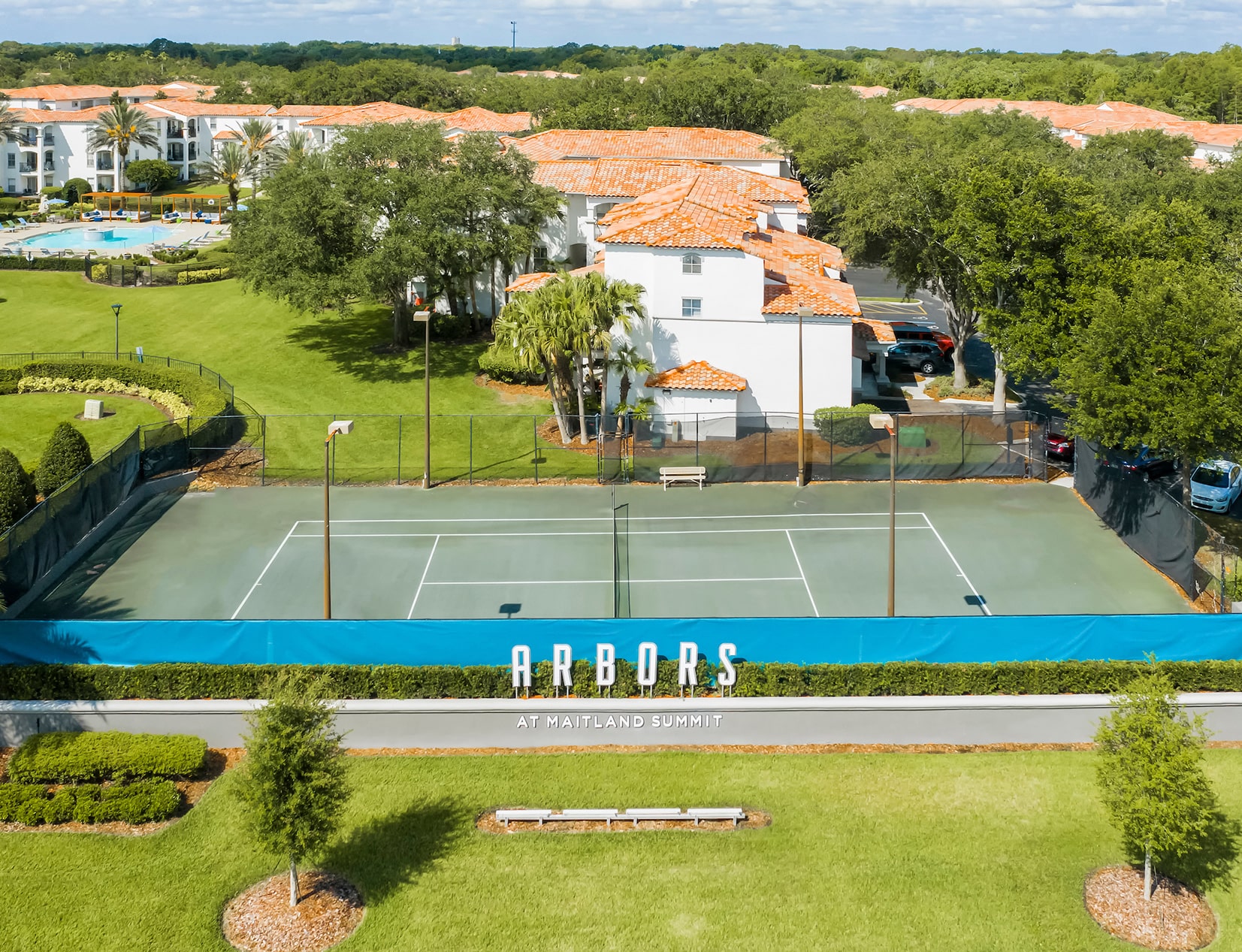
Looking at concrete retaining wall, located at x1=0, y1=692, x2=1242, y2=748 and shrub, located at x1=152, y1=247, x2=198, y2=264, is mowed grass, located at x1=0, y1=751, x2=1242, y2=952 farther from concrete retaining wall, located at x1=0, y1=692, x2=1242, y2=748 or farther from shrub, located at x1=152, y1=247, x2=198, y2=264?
shrub, located at x1=152, y1=247, x2=198, y2=264

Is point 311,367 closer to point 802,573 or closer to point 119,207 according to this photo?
point 802,573

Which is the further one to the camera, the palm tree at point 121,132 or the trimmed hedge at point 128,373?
the palm tree at point 121,132

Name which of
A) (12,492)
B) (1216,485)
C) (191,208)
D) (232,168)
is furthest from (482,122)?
(1216,485)

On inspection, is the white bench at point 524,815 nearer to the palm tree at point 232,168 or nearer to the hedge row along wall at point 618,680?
the hedge row along wall at point 618,680

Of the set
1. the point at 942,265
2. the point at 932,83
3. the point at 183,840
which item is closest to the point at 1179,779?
the point at 183,840

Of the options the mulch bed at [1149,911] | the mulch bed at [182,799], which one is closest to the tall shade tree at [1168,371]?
the mulch bed at [1149,911]

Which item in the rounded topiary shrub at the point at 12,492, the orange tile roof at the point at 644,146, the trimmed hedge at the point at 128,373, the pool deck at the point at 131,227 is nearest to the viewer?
the rounded topiary shrub at the point at 12,492

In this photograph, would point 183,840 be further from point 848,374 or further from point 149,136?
point 149,136
